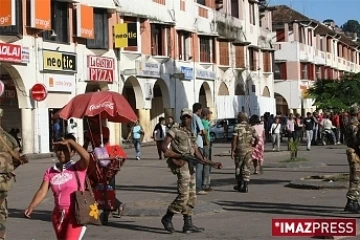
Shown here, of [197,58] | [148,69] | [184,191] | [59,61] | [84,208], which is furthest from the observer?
[197,58]

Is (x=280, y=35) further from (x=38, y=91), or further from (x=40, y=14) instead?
(x=38, y=91)

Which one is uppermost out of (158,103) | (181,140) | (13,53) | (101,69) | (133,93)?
(13,53)

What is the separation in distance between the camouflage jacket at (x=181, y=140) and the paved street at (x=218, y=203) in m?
1.28

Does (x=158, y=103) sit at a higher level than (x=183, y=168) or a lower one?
higher

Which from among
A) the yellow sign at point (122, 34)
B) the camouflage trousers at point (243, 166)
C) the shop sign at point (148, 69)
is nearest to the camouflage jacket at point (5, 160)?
the camouflage trousers at point (243, 166)

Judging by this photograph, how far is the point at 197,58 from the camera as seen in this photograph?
172ft

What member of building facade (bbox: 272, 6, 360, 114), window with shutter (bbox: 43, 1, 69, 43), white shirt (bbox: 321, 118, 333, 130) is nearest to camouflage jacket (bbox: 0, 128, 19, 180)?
window with shutter (bbox: 43, 1, 69, 43)

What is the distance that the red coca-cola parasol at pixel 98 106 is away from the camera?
539 inches

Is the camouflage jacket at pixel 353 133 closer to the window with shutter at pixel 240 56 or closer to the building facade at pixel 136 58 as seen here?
the building facade at pixel 136 58

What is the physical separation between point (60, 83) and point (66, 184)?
1183 inches

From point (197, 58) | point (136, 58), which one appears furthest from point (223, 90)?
point (136, 58)

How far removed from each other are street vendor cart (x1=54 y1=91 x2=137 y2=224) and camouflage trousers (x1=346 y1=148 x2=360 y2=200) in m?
3.82

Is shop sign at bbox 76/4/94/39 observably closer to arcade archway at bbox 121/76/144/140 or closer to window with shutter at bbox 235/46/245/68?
arcade archway at bbox 121/76/144/140

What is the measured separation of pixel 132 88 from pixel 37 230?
34.6 m
